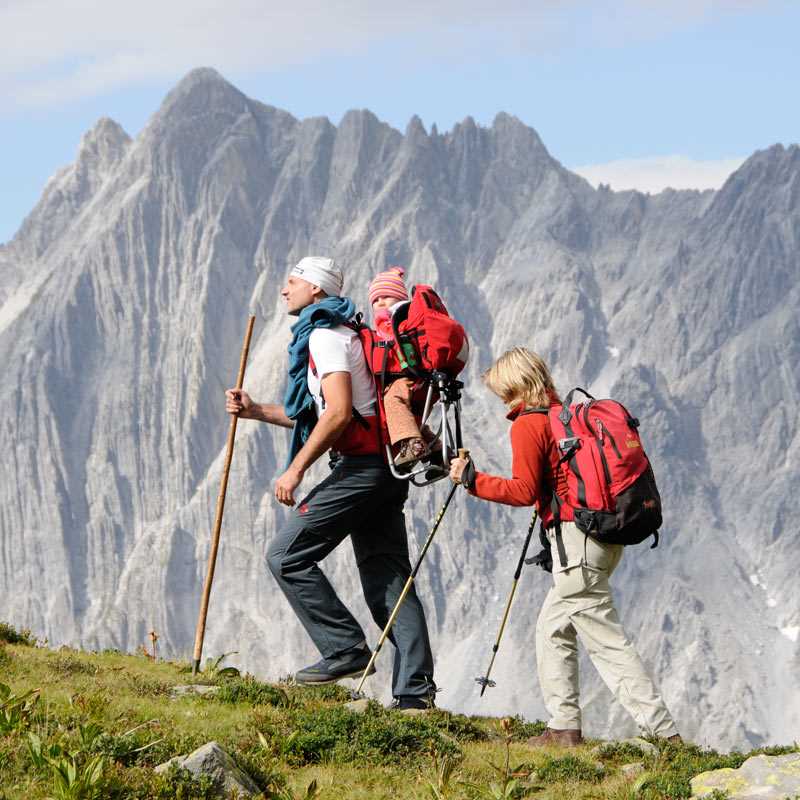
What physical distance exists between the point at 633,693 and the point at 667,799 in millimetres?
1990

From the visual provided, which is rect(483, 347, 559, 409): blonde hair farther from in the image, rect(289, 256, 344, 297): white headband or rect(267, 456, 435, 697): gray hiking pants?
rect(289, 256, 344, 297): white headband

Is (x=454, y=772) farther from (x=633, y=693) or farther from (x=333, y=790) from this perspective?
(x=633, y=693)

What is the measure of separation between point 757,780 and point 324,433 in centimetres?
448

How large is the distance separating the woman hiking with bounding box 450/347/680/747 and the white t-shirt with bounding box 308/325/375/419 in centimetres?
111

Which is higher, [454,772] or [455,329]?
[455,329]

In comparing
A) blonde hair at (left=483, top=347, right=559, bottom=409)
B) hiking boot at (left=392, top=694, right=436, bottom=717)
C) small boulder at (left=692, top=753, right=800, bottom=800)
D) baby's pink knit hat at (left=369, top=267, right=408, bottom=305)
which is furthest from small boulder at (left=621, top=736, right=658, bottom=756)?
baby's pink knit hat at (left=369, top=267, right=408, bottom=305)

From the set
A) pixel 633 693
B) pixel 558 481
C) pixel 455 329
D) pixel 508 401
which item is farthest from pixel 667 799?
pixel 455 329

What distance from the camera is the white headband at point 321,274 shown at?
37.2ft

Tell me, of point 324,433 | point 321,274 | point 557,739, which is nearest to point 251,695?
point 324,433

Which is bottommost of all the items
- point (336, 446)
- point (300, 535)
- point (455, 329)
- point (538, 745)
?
point (538, 745)

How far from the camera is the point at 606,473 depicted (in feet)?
33.1

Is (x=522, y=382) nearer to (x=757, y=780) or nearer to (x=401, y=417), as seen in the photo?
(x=401, y=417)

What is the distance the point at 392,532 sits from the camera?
451 inches

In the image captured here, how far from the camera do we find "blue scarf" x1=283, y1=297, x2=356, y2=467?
10.9 m
